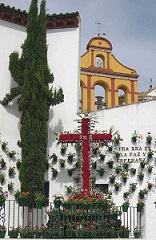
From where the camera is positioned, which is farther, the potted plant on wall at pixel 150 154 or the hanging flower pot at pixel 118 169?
the hanging flower pot at pixel 118 169

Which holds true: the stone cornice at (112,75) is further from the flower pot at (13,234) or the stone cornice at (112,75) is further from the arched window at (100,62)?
the flower pot at (13,234)

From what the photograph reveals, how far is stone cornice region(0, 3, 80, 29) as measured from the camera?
17078mm

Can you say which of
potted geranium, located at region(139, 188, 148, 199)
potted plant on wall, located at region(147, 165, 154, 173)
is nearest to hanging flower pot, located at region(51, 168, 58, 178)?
potted geranium, located at region(139, 188, 148, 199)

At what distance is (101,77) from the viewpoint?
81.8ft

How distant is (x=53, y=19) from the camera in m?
17.6

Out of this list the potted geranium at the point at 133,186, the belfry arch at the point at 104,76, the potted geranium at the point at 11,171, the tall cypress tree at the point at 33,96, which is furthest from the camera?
A: the belfry arch at the point at 104,76

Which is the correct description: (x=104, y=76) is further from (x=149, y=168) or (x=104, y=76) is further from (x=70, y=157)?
(x=149, y=168)

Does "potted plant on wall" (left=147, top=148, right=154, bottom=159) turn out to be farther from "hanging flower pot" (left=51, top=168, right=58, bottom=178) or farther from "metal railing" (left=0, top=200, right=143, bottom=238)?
"metal railing" (left=0, top=200, right=143, bottom=238)

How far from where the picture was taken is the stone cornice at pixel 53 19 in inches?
672

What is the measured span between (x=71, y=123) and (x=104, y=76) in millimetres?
8579

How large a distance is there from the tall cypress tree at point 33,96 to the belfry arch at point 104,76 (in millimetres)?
8354

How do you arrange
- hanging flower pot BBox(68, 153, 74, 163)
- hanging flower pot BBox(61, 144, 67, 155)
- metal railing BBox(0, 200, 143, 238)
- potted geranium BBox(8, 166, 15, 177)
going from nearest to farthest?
1. metal railing BBox(0, 200, 143, 238)
2. potted geranium BBox(8, 166, 15, 177)
3. hanging flower pot BBox(68, 153, 74, 163)
4. hanging flower pot BBox(61, 144, 67, 155)

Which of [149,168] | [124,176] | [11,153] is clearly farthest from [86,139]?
[11,153]

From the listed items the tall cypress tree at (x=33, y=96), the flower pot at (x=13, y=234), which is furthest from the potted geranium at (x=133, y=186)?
the flower pot at (x=13, y=234)
